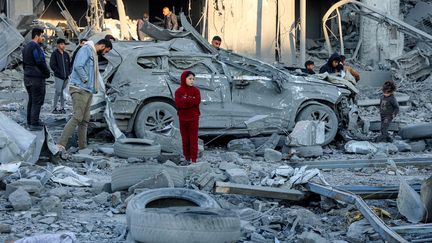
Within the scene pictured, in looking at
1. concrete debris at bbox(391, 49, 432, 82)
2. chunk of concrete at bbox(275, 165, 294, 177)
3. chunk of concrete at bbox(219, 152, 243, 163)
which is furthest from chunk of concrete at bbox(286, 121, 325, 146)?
concrete debris at bbox(391, 49, 432, 82)

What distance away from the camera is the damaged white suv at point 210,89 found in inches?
449

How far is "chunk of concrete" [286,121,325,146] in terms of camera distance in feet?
37.2

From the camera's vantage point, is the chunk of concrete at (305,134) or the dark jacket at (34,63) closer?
the chunk of concrete at (305,134)

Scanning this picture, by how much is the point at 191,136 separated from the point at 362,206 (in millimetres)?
3969

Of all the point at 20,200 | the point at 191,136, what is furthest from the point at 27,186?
the point at 191,136

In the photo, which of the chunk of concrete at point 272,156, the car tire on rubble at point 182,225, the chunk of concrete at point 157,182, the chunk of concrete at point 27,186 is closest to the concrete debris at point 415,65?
the chunk of concrete at point 272,156

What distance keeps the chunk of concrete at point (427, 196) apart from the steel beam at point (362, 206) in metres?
0.55

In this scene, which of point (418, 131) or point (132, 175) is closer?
point (132, 175)

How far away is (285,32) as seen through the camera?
71.3 feet

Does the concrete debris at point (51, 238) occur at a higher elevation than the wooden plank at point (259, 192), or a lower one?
higher

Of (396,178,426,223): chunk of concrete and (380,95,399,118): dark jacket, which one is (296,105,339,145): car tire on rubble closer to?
(380,95,399,118): dark jacket

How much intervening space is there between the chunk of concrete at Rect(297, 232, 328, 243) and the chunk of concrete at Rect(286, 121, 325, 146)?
5.53 metres

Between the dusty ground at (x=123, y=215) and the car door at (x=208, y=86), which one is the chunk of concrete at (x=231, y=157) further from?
the dusty ground at (x=123, y=215)

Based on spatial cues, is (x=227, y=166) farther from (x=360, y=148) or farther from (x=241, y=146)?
(x=360, y=148)
